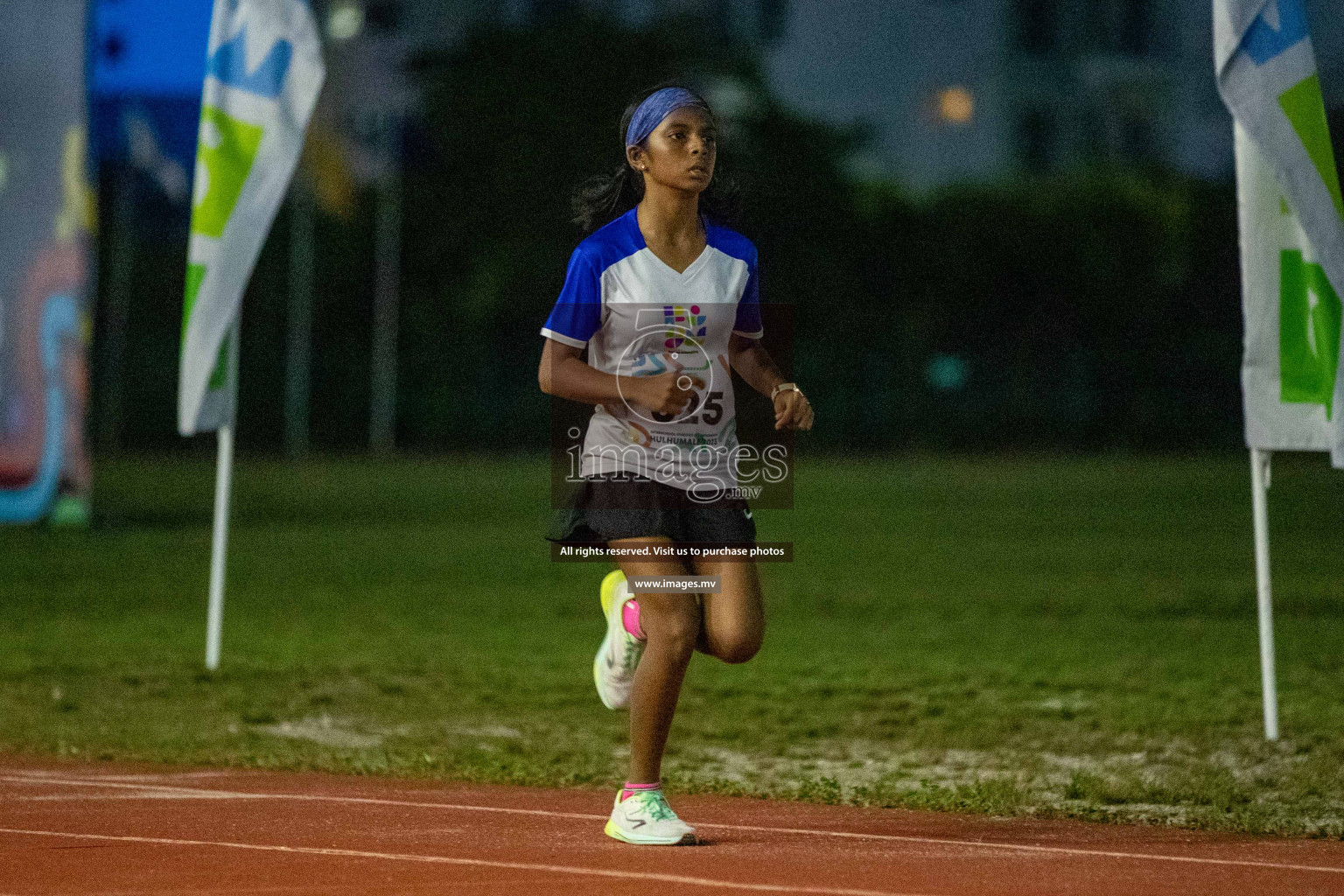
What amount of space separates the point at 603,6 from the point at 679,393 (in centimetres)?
5228

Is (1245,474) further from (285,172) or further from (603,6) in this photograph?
(285,172)

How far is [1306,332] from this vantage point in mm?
8398

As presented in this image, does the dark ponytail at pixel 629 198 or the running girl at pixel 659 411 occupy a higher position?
the dark ponytail at pixel 629 198

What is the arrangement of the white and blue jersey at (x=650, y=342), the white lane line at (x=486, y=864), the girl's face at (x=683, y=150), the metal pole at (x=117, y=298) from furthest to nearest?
the metal pole at (x=117, y=298) → the girl's face at (x=683, y=150) → the white and blue jersey at (x=650, y=342) → the white lane line at (x=486, y=864)

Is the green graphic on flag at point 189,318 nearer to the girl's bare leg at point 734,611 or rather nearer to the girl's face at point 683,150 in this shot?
the girl's face at point 683,150

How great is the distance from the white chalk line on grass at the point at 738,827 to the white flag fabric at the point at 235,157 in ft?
10.1

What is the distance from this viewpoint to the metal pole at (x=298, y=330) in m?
49.7

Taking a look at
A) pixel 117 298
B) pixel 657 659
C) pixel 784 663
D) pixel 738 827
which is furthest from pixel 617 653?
pixel 117 298

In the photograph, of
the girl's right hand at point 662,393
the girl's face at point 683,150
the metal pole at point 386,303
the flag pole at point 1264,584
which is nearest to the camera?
the girl's right hand at point 662,393

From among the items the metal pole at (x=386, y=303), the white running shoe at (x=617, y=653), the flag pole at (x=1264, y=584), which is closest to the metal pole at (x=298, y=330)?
the metal pole at (x=386, y=303)

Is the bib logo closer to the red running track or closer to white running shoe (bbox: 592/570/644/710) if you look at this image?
white running shoe (bbox: 592/570/644/710)

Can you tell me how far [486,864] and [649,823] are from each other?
538 mm

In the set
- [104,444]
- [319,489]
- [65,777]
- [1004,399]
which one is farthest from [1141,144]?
[65,777]

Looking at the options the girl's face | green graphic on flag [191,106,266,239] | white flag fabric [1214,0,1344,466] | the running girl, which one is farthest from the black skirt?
green graphic on flag [191,106,266,239]
